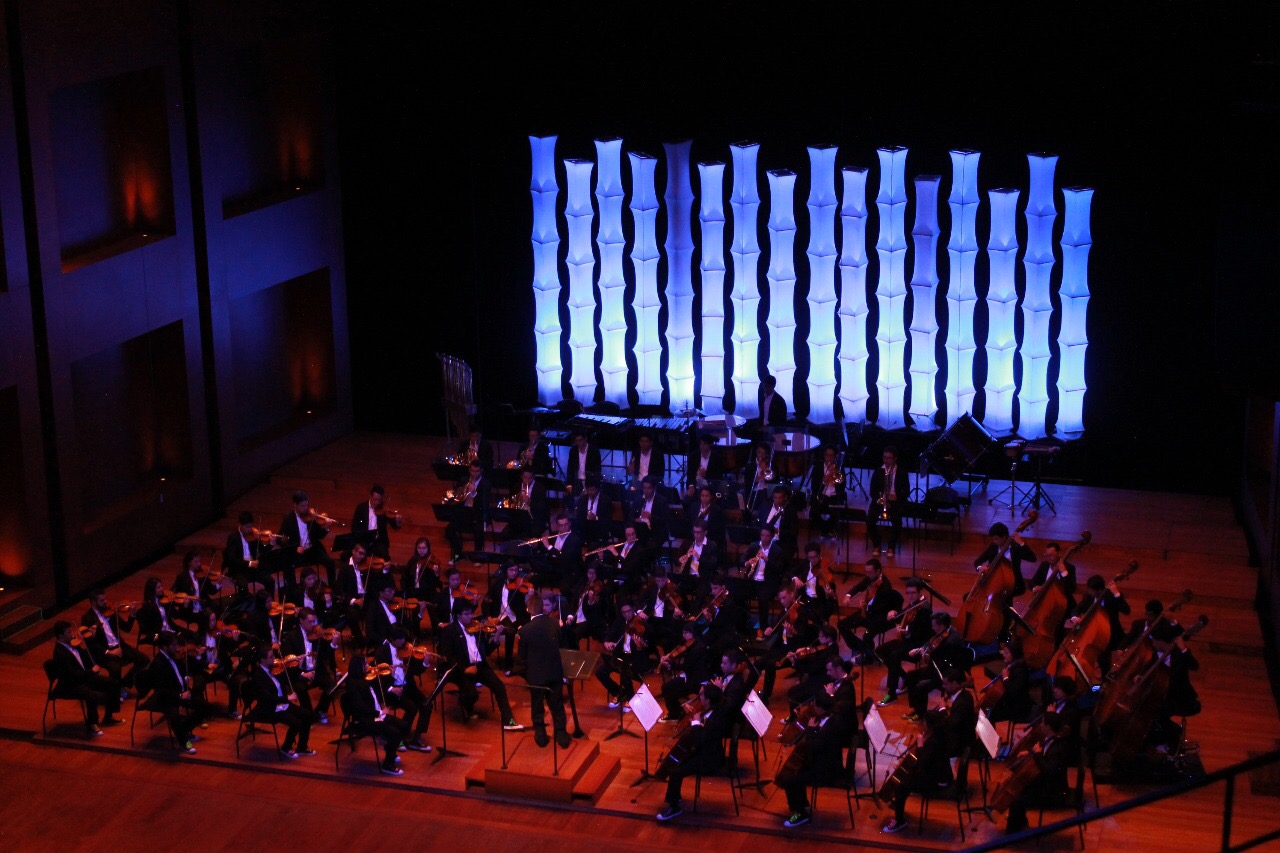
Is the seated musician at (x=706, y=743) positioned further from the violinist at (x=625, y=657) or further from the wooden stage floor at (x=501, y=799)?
the violinist at (x=625, y=657)

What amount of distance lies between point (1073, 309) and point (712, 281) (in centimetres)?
376

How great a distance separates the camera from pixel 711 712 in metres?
11.5

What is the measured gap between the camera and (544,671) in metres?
12.3

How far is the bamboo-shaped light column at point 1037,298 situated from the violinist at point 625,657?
5531mm

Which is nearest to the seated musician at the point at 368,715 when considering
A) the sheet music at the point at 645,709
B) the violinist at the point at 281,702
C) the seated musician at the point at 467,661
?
the violinist at the point at 281,702

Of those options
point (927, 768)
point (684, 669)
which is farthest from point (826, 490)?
point (927, 768)

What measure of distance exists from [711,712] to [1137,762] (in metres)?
2.97

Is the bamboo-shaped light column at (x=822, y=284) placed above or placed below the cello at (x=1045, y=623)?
above

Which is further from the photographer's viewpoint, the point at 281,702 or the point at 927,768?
the point at 281,702

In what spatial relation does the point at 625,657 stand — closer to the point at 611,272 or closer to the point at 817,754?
the point at 817,754

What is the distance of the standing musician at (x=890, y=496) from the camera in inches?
595

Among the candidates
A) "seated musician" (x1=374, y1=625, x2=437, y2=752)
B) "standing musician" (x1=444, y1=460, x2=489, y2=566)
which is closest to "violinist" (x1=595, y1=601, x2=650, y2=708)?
"seated musician" (x1=374, y1=625, x2=437, y2=752)

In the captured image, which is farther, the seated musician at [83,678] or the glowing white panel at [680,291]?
the glowing white panel at [680,291]

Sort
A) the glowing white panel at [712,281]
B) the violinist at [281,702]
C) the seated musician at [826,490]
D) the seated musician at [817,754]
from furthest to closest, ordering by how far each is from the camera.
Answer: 1. the glowing white panel at [712,281]
2. the seated musician at [826,490]
3. the violinist at [281,702]
4. the seated musician at [817,754]
